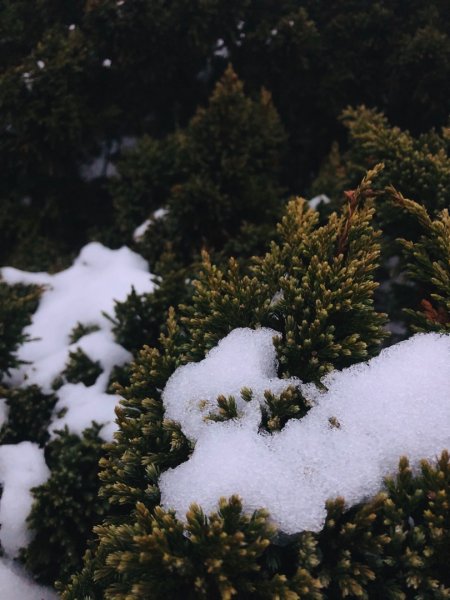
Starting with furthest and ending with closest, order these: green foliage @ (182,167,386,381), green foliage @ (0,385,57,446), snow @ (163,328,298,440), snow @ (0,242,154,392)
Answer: snow @ (0,242,154,392) → green foliage @ (0,385,57,446) → green foliage @ (182,167,386,381) → snow @ (163,328,298,440)

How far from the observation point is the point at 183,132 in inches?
329

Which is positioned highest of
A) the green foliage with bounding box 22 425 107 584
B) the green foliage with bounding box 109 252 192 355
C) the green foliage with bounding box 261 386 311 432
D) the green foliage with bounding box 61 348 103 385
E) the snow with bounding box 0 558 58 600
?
the green foliage with bounding box 109 252 192 355

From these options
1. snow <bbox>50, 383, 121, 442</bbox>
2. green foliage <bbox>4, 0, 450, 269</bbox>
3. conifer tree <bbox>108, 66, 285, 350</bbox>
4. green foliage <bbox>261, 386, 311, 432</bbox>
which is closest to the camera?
green foliage <bbox>261, 386, 311, 432</bbox>

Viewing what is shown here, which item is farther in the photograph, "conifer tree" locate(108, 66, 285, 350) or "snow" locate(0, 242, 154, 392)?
"conifer tree" locate(108, 66, 285, 350)

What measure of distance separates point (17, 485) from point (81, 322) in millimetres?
2249

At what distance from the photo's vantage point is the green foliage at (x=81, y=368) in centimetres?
560

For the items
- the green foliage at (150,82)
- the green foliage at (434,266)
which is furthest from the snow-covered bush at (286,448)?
the green foliage at (150,82)

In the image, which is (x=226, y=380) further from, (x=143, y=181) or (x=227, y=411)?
(x=143, y=181)

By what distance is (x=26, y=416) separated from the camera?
538 cm

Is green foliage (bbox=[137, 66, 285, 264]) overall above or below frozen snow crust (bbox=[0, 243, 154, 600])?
above

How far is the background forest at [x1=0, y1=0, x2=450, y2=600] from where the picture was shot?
2.86 m

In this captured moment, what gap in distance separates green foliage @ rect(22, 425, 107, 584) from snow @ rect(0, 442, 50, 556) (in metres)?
0.15

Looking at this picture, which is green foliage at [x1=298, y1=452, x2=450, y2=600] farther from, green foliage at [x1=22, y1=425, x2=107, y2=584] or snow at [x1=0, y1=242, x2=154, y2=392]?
snow at [x1=0, y1=242, x2=154, y2=392]

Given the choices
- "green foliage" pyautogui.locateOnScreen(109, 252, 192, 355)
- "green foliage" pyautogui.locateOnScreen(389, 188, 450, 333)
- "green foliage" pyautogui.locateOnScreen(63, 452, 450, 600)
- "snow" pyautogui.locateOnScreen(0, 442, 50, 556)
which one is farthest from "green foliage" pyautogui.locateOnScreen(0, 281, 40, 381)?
"green foliage" pyautogui.locateOnScreen(389, 188, 450, 333)
